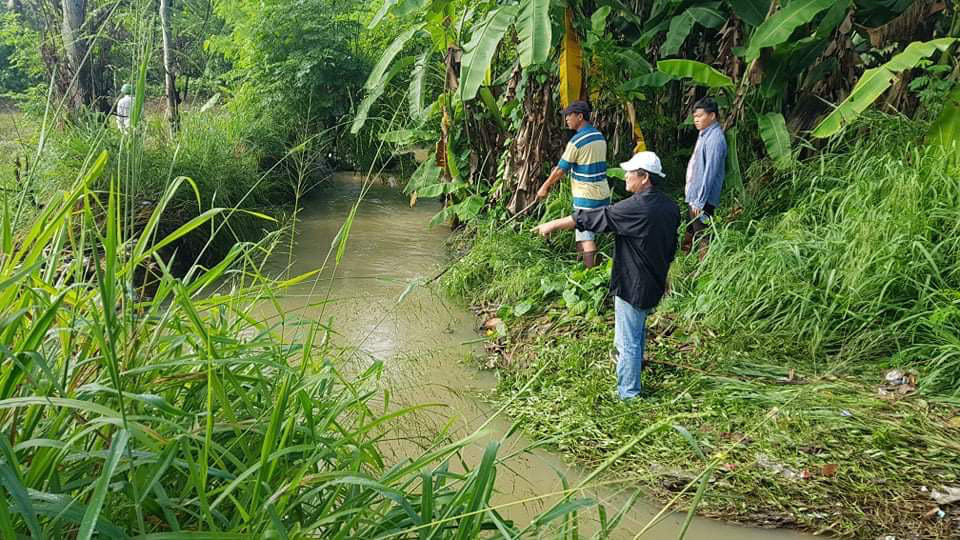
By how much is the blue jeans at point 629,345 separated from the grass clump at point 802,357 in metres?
0.12

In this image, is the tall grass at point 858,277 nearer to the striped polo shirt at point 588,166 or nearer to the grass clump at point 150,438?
the striped polo shirt at point 588,166

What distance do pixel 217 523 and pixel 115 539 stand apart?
309 millimetres

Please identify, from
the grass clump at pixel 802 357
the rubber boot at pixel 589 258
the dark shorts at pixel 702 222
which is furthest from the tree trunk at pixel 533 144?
the dark shorts at pixel 702 222

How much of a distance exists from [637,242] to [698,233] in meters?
2.14

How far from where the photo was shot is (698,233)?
19.7 feet

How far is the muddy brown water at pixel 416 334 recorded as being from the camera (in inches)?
128

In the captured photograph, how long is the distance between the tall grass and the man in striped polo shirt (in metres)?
1.03

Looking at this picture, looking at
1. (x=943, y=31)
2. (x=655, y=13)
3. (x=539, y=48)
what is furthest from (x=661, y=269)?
(x=943, y=31)

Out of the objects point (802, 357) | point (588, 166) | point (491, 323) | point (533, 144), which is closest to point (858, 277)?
point (802, 357)

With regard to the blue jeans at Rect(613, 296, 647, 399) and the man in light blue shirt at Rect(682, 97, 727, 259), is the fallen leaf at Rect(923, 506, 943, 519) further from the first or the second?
the man in light blue shirt at Rect(682, 97, 727, 259)

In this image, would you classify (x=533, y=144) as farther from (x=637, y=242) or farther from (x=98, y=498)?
(x=98, y=498)

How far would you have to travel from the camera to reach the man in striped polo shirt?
5.99 meters

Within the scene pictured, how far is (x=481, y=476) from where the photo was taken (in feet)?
5.61

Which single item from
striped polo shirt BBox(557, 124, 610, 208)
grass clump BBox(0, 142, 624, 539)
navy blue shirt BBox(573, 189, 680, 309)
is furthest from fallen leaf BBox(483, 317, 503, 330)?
grass clump BBox(0, 142, 624, 539)
